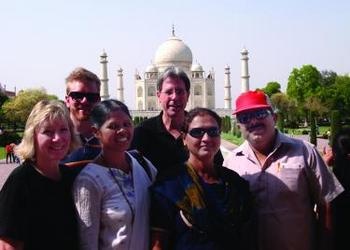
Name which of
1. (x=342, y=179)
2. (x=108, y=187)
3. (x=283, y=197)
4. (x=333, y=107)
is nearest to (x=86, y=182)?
(x=108, y=187)

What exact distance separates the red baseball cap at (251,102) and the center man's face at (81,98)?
100cm

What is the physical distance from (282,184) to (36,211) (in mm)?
1532

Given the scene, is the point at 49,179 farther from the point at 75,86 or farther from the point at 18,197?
the point at 75,86

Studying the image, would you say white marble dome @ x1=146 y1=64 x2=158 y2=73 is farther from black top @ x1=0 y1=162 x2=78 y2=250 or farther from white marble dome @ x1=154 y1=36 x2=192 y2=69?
black top @ x1=0 y1=162 x2=78 y2=250

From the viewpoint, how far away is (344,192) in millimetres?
3516

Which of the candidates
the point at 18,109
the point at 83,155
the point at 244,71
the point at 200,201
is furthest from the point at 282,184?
the point at 244,71

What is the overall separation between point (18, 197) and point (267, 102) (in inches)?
66.0

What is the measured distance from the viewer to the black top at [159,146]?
358cm

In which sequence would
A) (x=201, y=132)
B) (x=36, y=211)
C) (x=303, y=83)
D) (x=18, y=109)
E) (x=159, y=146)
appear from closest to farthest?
(x=36, y=211)
(x=201, y=132)
(x=159, y=146)
(x=18, y=109)
(x=303, y=83)

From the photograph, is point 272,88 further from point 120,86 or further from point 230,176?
point 230,176

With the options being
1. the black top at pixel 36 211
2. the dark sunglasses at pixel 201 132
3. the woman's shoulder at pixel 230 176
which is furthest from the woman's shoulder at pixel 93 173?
the woman's shoulder at pixel 230 176

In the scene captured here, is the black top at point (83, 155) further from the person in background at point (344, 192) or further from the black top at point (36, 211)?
the person in background at point (344, 192)

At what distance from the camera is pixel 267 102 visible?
130 inches

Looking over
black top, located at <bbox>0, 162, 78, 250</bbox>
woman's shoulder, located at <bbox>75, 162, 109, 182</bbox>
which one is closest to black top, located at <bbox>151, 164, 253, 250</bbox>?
woman's shoulder, located at <bbox>75, 162, 109, 182</bbox>
